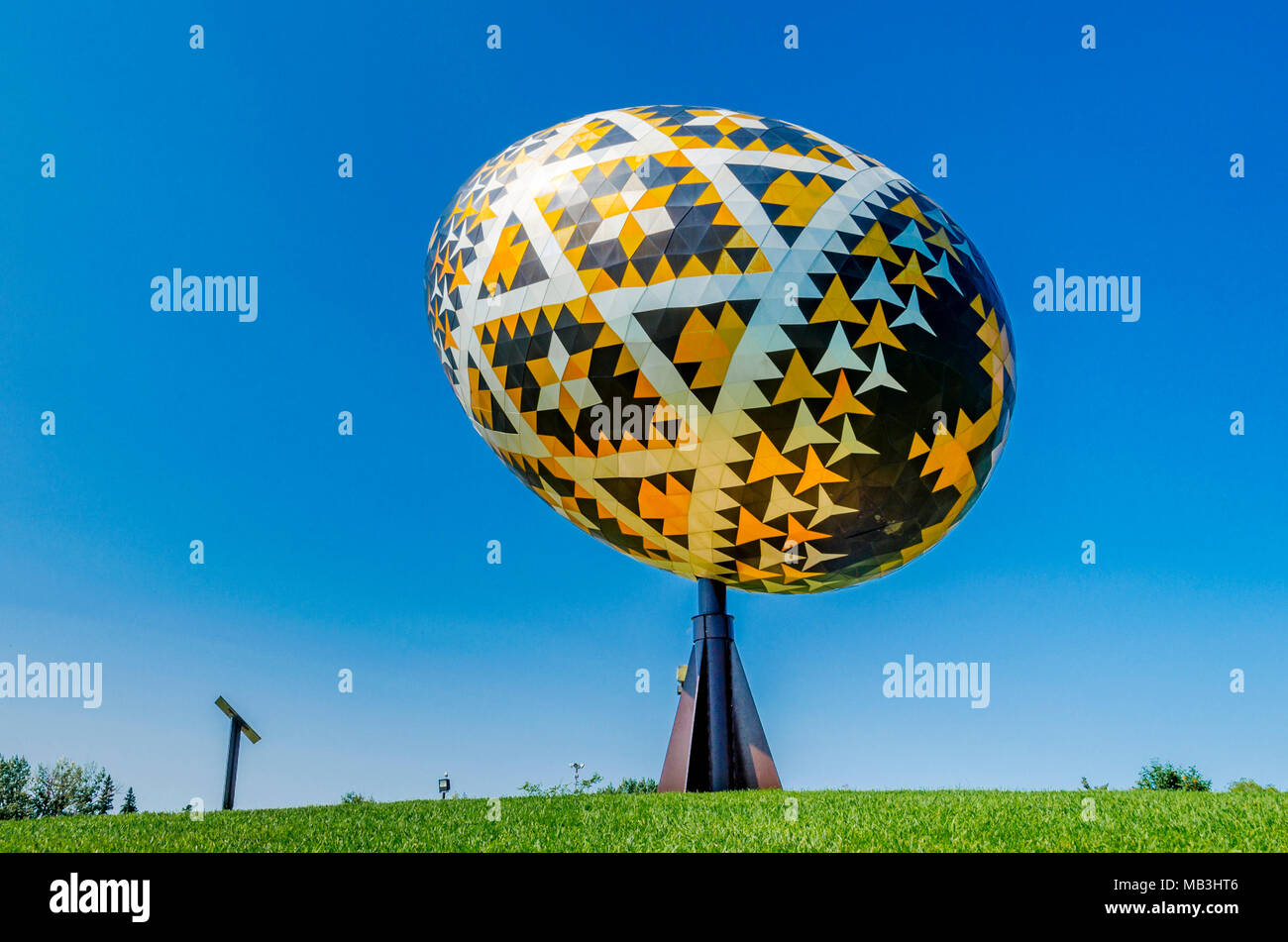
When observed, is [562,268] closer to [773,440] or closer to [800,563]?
[773,440]

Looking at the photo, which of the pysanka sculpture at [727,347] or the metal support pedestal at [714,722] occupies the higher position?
the pysanka sculpture at [727,347]

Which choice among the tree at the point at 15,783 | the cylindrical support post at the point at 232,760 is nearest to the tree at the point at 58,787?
the tree at the point at 15,783

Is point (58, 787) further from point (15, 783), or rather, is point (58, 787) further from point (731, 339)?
point (731, 339)

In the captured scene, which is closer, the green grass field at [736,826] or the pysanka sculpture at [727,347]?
the green grass field at [736,826]

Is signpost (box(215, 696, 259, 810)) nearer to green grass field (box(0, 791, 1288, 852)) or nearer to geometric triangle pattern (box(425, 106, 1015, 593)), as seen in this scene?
green grass field (box(0, 791, 1288, 852))

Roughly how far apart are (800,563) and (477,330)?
9013 mm

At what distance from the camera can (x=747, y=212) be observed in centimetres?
1808

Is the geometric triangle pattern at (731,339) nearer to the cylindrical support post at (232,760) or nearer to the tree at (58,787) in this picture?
the cylindrical support post at (232,760)

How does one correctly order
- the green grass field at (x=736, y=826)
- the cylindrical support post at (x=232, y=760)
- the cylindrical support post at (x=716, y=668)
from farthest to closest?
the cylindrical support post at (x=716, y=668) < the cylindrical support post at (x=232, y=760) < the green grass field at (x=736, y=826)

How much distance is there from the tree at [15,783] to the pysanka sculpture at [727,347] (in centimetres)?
3749

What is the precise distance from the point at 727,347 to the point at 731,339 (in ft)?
0.57

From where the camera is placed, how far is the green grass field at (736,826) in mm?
11508

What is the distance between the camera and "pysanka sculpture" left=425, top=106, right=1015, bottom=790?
1789cm

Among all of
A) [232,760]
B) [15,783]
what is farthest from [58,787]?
[232,760]
